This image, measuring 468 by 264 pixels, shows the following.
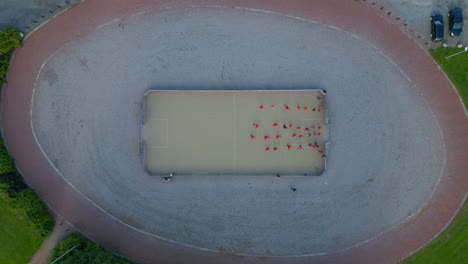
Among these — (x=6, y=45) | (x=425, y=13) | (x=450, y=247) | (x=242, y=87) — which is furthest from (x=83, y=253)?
(x=425, y=13)

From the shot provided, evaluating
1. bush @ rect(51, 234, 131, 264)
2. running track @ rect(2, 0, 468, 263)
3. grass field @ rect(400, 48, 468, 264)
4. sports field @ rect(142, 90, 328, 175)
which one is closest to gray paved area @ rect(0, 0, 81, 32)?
running track @ rect(2, 0, 468, 263)

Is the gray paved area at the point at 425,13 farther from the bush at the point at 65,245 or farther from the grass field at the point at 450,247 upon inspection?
the bush at the point at 65,245

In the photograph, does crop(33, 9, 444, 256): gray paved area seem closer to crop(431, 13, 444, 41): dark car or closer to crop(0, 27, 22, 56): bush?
crop(0, 27, 22, 56): bush

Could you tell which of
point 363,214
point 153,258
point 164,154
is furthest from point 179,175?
point 363,214

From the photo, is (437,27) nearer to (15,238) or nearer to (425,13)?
(425,13)

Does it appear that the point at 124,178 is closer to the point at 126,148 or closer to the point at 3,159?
the point at 126,148
